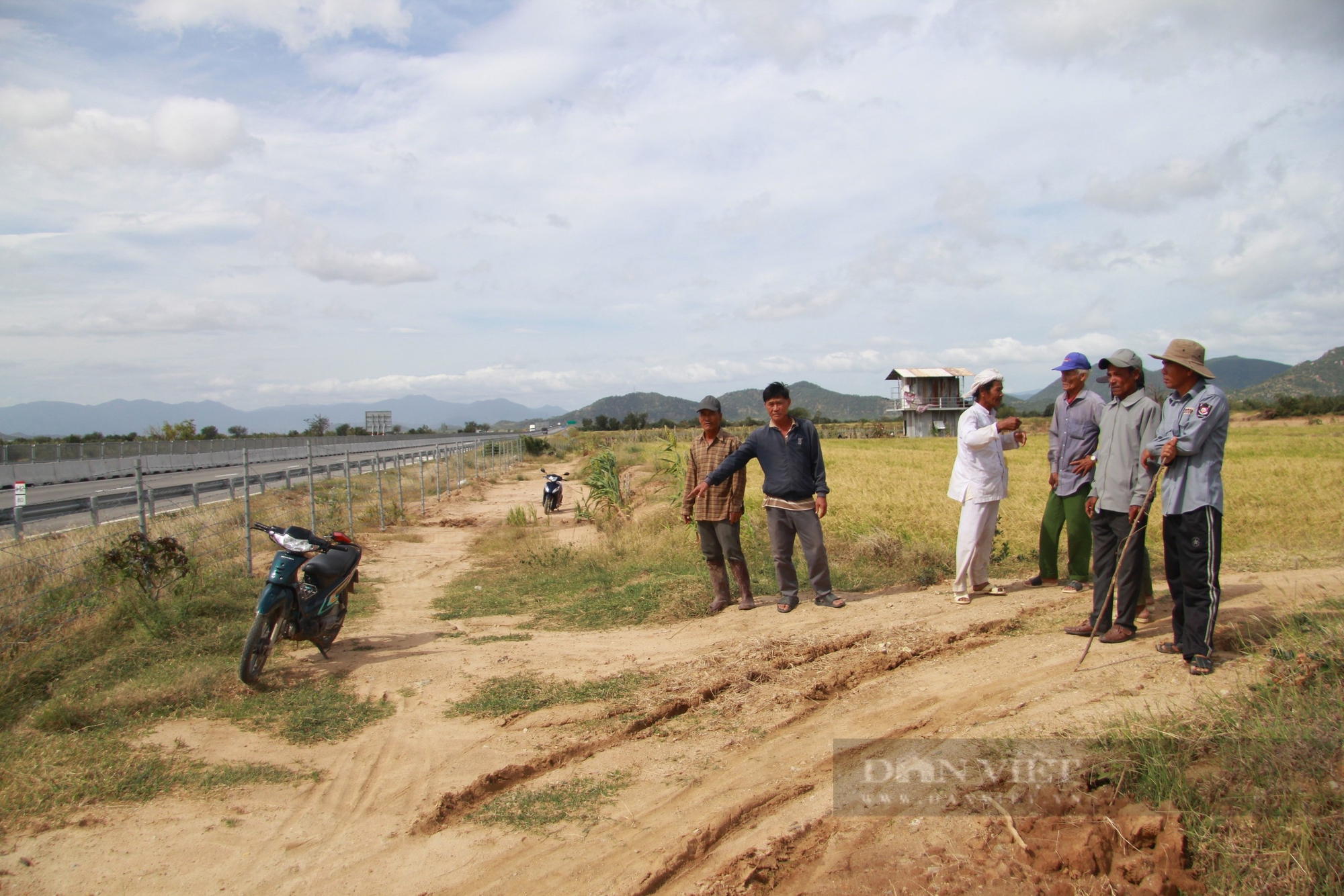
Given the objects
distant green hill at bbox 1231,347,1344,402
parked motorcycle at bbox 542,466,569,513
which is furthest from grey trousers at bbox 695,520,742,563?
distant green hill at bbox 1231,347,1344,402

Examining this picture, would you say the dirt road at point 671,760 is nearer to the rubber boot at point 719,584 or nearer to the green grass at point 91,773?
the green grass at point 91,773

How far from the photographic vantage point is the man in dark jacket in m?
6.62

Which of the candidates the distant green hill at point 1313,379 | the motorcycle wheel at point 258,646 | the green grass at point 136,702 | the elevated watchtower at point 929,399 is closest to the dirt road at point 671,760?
the green grass at point 136,702

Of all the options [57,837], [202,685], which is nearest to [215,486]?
[202,685]

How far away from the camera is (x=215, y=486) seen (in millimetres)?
23156

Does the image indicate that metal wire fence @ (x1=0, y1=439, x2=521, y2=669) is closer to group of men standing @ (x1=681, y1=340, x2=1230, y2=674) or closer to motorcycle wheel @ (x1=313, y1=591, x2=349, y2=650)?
motorcycle wheel @ (x1=313, y1=591, x2=349, y2=650)

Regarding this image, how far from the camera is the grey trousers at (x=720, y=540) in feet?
22.9

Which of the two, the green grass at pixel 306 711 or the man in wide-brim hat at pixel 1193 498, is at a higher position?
the man in wide-brim hat at pixel 1193 498

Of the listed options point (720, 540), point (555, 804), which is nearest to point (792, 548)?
point (720, 540)

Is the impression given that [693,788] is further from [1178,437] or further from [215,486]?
[215,486]

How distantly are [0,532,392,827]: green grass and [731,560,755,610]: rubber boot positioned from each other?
126 inches

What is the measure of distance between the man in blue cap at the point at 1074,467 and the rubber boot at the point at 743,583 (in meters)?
2.57

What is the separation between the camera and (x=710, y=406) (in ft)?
22.7

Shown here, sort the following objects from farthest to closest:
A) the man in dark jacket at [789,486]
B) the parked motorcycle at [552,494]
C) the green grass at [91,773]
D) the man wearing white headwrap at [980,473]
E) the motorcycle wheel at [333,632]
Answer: the parked motorcycle at [552,494], the man in dark jacket at [789,486], the man wearing white headwrap at [980,473], the motorcycle wheel at [333,632], the green grass at [91,773]
